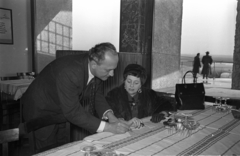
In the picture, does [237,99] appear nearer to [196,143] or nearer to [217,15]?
[196,143]

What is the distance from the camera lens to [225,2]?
9.51 m

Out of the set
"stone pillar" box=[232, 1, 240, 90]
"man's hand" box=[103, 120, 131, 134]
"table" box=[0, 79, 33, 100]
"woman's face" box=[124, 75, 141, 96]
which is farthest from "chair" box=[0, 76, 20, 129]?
"stone pillar" box=[232, 1, 240, 90]

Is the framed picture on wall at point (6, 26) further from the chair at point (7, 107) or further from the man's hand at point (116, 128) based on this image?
the man's hand at point (116, 128)

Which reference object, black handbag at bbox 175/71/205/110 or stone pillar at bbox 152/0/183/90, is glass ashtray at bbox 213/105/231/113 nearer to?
black handbag at bbox 175/71/205/110

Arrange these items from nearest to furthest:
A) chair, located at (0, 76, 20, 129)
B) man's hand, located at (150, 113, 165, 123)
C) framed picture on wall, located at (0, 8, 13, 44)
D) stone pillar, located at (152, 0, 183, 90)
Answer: man's hand, located at (150, 113, 165, 123) → chair, located at (0, 76, 20, 129) → stone pillar, located at (152, 0, 183, 90) → framed picture on wall, located at (0, 8, 13, 44)

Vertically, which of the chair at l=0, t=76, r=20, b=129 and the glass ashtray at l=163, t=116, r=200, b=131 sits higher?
the glass ashtray at l=163, t=116, r=200, b=131

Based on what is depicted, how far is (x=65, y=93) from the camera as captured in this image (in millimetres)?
1679

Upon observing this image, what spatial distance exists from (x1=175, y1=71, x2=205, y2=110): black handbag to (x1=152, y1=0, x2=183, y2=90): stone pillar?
2.40m

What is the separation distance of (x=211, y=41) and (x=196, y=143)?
38.3ft

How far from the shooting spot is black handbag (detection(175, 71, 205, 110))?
100 inches

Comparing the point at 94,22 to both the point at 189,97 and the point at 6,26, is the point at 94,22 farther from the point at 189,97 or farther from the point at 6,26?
the point at 189,97

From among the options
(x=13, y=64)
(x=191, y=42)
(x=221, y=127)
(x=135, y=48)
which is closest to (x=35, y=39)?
(x=13, y=64)

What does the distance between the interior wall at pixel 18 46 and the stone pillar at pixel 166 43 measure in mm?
3799

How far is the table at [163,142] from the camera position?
1359mm
